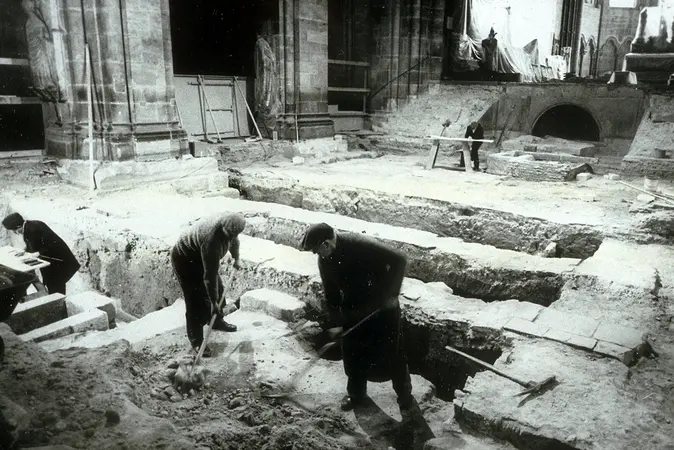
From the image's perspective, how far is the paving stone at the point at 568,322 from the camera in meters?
4.23

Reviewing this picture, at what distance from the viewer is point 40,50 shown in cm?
884

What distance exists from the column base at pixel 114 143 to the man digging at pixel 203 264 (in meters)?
5.40

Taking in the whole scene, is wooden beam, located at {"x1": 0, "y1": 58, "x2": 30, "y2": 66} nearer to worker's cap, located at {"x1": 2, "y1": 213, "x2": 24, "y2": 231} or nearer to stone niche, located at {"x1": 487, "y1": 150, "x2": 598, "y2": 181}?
worker's cap, located at {"x1": 2, "y1": 213, "x2": 24, "y2": 231}

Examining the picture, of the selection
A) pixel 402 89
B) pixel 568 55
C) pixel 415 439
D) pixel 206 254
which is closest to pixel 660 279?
pixel 415 439

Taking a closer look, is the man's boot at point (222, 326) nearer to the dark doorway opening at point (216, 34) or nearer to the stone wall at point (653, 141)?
the dark doorway opening at point (216, 34)

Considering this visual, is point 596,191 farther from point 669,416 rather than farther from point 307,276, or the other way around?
point 669,416

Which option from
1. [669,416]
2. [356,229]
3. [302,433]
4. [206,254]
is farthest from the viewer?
[356,229]

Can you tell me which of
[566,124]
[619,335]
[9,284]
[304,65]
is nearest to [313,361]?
[9,284]

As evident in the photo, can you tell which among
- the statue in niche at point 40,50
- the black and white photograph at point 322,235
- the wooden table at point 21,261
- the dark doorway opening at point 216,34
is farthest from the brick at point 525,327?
the dark doorway opening at point 216,34

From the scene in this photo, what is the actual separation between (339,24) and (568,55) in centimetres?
1404

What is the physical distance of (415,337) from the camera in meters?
5.20

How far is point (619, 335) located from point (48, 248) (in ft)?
20.0

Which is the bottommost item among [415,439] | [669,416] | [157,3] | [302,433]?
[415,439]

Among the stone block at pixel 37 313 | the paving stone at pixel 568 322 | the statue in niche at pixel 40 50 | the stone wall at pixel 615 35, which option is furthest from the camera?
the stone wall at pixel 615 35
